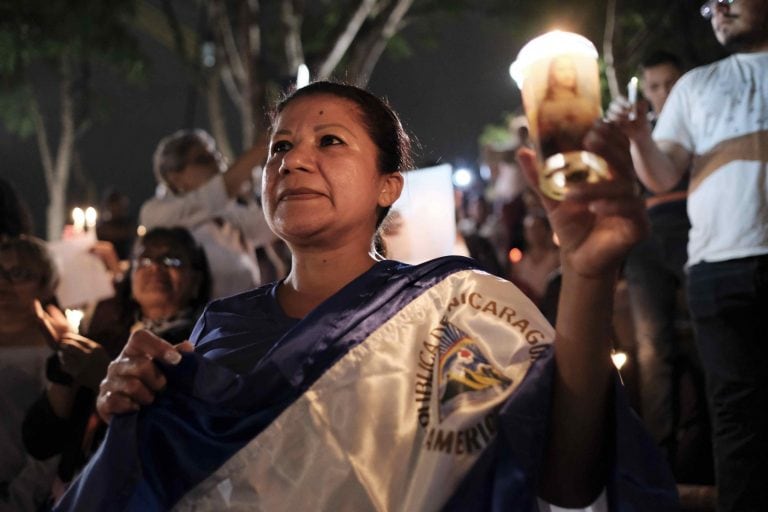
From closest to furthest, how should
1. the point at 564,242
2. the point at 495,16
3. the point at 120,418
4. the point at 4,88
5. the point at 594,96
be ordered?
the point at 594,96 < the point at 564,242 < the point at 120,418 < the point at 495,16 < the point at 4,88

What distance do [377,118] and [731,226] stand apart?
5.39 feet

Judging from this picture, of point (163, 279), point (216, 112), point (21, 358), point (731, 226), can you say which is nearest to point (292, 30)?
point (216, 112)

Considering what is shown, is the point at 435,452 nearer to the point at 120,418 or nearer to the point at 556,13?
the point at 120,418

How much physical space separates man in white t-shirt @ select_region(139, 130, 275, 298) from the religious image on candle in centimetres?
328

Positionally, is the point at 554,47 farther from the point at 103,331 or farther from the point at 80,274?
the point at 80,274

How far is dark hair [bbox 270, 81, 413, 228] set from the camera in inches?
104

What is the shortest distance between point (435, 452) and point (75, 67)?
20.3m

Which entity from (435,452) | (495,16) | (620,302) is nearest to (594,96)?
(435,452)

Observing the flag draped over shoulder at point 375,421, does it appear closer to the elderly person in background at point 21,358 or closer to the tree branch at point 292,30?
the elderly person in background at point 21,358

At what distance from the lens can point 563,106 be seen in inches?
65.2

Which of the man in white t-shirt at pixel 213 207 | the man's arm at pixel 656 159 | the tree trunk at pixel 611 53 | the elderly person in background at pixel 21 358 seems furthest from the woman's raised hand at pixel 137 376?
the tree trunk at pixel 611 53

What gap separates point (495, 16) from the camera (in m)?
13.7

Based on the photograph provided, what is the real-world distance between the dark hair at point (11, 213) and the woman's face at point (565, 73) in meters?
4.28

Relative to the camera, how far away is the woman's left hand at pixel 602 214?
163cm
